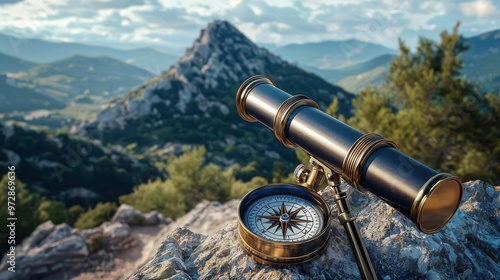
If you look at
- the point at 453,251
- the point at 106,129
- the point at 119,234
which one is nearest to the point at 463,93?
the point at 453,251

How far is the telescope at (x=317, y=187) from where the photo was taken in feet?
9.98

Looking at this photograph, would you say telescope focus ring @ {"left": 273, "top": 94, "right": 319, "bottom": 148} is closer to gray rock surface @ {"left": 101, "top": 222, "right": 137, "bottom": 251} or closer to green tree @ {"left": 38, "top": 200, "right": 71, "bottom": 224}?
gray rock surface @ {"left": 101, "top": 222, "right": 137, "bottom": 251}

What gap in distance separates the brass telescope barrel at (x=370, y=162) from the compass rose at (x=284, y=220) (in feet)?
2.41

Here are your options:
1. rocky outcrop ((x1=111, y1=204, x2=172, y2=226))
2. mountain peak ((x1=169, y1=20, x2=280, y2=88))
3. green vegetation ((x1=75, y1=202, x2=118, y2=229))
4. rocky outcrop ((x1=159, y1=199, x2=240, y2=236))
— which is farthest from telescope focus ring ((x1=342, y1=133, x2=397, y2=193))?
mountain peak ((x1=169, y1=20, x2=280, y2=88))

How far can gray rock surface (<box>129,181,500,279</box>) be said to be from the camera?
3717 mm

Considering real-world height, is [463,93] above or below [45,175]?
above

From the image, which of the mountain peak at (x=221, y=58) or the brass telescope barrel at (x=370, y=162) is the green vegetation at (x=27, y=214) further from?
the mountain peak at (x=221, y=58)

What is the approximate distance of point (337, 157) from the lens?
3.63 meters

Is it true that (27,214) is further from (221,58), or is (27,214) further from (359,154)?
(221,58)

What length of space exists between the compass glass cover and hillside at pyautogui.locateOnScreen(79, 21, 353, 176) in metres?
71.4

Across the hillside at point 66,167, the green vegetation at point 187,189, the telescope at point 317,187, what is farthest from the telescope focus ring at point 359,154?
the hillside at point 66,167

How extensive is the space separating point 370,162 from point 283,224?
1.23m

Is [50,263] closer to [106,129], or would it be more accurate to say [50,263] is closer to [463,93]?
[463,93]

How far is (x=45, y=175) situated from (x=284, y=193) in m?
56.7
